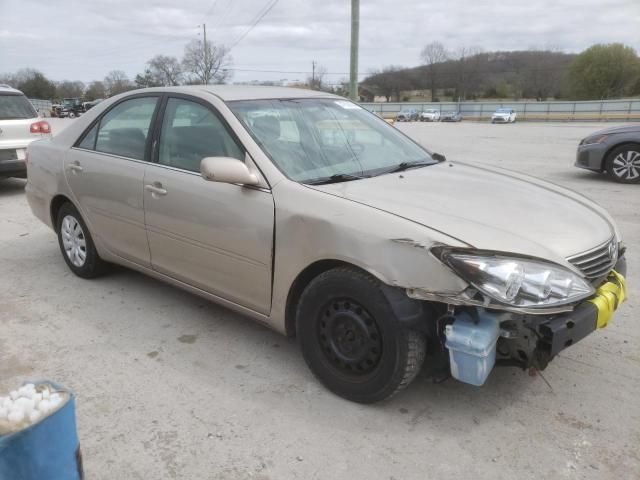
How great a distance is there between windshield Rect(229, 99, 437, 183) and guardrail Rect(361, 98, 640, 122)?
40401 millimetres

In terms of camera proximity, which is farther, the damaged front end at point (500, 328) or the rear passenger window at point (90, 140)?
the rear passenger window at point (90, 140)

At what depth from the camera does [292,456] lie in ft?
7.98

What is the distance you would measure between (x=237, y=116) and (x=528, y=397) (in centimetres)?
230

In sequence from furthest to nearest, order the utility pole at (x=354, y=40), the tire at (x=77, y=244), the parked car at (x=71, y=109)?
the parked car at (x=71, y=109), the utility pole at (x=354, y=40), the tire at (x=77, y=244)

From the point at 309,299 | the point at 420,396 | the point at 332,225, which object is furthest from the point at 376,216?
the point at 420,396

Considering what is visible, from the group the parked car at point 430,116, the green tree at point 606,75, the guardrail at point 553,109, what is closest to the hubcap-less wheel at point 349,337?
the guardrail at point 553,109

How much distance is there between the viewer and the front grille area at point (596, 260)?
253cm

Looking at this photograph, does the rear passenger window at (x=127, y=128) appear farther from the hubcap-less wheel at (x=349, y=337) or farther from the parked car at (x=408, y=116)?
the parked car at (x=408, y=116)

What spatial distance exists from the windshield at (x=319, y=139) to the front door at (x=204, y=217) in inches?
7.8

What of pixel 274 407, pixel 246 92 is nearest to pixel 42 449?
pixel 274 407

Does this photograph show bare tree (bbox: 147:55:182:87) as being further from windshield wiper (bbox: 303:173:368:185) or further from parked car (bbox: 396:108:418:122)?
windshield wiper (bbox: 303:173:368:185)

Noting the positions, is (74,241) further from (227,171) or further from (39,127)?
(39,127)

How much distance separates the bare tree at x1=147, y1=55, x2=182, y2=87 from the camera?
64.1m

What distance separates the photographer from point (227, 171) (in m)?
2.91
